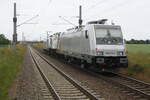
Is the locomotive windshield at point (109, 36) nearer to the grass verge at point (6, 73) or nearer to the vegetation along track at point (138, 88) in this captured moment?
the vegetation along track at point (138, 88)

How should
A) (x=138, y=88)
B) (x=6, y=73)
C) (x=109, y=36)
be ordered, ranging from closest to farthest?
(x=138, y=88) → (x=6, y=73) → (x=109, y=36)

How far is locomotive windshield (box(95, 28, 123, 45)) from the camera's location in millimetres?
17109

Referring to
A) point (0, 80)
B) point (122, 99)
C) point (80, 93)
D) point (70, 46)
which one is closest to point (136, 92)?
point (122, 99)

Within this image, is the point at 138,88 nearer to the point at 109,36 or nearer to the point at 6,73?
the point at 109,36

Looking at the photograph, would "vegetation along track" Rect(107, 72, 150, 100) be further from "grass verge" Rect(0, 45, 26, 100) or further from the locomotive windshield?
"grass verge" Rect(0, 45, 26, 100)

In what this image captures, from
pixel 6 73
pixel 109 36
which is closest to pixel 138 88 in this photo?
Answer: pixel 109 36

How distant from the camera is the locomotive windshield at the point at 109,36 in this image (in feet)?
56.1

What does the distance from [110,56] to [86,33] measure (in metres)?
2.28

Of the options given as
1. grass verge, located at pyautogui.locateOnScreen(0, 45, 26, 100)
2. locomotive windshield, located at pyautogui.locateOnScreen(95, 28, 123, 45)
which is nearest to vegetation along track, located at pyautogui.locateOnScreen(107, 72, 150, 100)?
locomotive windshield, located at pyautogui.locateOnScreen(95, 28, 123, 45)

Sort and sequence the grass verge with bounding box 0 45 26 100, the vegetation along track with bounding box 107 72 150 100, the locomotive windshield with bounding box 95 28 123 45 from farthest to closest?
the locomotive windshield with bounding box 95 28 123 45 → the grass verge with bounding box 0 45 26 100 → the vegetation along track with bounding box 107 72 150 100

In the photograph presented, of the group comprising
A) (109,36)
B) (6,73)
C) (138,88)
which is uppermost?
(109,36)

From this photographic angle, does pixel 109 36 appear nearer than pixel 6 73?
No

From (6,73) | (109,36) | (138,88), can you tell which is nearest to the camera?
(138,88)

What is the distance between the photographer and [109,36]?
17.4 metres
